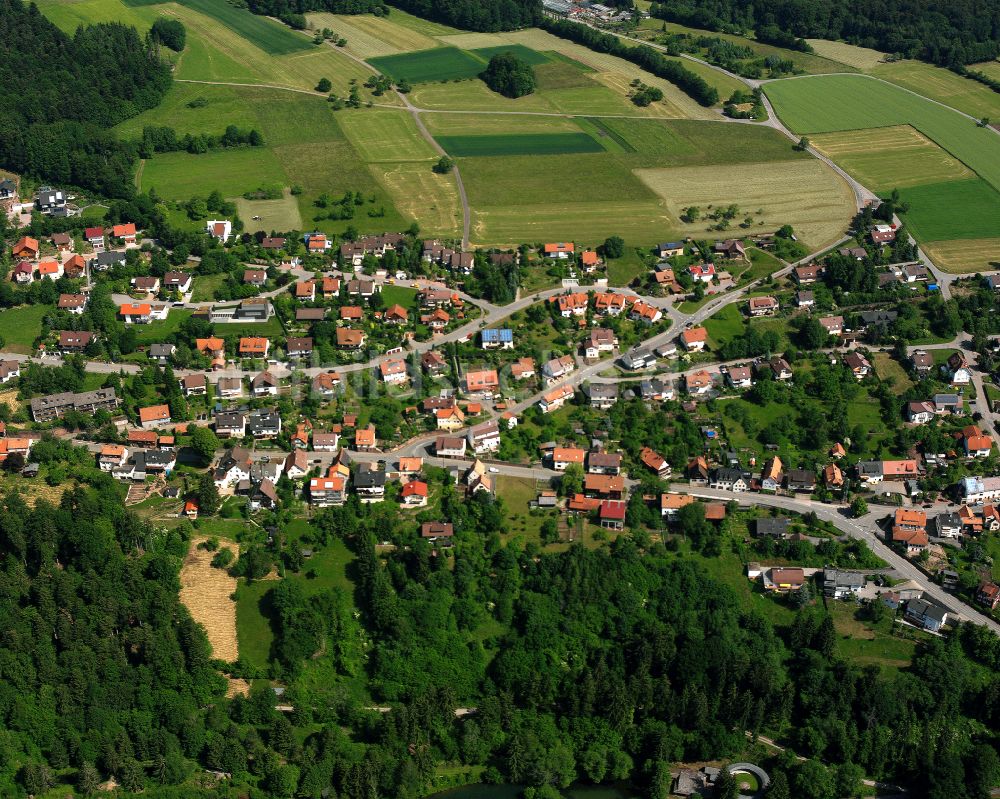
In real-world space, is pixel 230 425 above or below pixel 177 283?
below

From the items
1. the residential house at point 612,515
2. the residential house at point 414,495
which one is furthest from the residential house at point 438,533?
the residential house at point 612,515

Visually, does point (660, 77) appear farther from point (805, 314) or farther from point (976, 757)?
point (976, 757)

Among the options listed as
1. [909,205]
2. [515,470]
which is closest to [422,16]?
[909,205]

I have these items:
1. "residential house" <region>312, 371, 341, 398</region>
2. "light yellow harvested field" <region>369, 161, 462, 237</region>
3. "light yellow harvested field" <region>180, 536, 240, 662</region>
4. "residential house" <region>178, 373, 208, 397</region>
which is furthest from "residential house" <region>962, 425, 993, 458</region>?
"residential house" <region>178, 373, 208, 397</region>

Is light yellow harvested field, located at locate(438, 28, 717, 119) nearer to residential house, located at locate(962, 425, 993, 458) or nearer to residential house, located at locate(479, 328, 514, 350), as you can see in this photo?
residential house, located at locate(479, 328, 514, 350)

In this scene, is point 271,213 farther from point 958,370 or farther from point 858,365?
point 958,370

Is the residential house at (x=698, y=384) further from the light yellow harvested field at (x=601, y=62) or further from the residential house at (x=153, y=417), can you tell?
the light yellow harvested field at (x=601, y=62)

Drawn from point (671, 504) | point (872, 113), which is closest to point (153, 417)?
point (671, 504)
